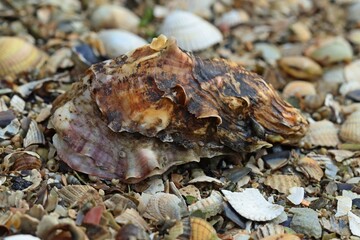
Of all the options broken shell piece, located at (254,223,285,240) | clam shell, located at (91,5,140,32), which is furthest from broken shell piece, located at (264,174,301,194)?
clam shell, located at (91,5,140,32)

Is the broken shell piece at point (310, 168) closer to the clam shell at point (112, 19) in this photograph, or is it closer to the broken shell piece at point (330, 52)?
the broken shell piece at point (330, 52)

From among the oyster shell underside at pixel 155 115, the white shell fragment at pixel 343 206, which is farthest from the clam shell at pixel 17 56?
the white shell fragment at pixel 343 206

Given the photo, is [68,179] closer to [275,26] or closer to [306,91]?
[306,91]

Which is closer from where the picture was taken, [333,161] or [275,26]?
[333,161]

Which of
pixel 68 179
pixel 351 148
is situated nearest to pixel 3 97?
pixel 68 179

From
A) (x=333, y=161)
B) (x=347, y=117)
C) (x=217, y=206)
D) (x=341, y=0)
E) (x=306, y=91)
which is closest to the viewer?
(x=217, y=206)

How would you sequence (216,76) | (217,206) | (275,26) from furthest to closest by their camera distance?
1. (275,26)
2. (216,76)
3. (217,206)

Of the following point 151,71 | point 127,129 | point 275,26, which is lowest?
point 275,26

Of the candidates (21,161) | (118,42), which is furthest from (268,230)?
(118,42)
